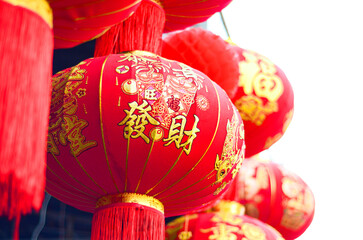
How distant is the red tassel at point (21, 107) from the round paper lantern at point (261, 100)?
5.82 feet

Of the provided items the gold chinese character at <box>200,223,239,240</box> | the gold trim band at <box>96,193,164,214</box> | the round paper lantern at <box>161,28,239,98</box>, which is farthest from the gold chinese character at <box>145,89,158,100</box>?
the gold chinese character at <box>200,223,239,240</box>

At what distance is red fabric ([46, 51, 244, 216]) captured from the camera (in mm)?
2039

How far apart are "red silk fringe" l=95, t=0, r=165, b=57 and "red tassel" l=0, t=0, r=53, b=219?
1069mm

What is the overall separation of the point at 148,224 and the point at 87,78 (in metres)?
0.50

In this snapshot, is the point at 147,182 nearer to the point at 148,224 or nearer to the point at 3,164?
the point at 148,224

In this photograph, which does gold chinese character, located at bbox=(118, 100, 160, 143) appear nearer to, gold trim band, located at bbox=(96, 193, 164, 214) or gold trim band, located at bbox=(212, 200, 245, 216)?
gold trim band, located at bbox=(96, 193, 164, 214)

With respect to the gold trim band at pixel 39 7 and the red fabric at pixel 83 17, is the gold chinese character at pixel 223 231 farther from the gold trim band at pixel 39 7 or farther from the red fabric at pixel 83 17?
the gold trim band at pixel 39 7

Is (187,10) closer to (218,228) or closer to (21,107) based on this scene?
(218,228)

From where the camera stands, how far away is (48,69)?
53.5 inches

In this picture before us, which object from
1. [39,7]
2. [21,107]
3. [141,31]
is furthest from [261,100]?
[21,107]

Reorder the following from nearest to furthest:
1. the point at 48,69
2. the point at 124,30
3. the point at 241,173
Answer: the point at 48,69 < the point at 124,30 < the point at 241,173

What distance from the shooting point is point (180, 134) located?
6.77 ft

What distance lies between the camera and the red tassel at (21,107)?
1.23m

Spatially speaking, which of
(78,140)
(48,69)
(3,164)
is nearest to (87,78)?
(78,140)
